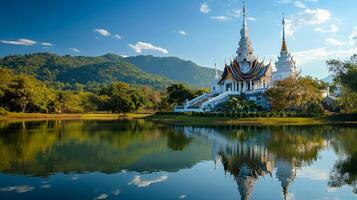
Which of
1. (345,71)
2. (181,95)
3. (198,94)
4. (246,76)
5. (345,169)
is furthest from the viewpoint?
(198,94)

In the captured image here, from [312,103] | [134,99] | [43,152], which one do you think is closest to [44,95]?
[134,99]

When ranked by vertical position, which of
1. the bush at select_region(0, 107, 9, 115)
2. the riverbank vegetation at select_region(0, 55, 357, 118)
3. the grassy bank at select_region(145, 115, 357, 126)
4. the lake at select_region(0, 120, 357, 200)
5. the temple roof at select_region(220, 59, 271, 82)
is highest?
the temple roof at select_region(220, 59, 271, 82)

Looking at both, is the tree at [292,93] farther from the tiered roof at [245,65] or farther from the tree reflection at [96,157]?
the tree reflection at [96,157]

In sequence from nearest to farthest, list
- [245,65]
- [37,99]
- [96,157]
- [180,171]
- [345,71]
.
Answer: [180,171] → [96,157] → [345,71] → [245,65] → [37,99]

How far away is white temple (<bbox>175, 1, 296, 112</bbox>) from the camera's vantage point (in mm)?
56250

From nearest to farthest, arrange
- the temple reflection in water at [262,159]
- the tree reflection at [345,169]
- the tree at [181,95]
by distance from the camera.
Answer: the tree reflection at [345,169] → the temple reflection in water at [262,159] → the tree at [181,95]

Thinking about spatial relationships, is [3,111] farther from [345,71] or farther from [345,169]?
[345,169]

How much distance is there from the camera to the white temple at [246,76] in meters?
56.2

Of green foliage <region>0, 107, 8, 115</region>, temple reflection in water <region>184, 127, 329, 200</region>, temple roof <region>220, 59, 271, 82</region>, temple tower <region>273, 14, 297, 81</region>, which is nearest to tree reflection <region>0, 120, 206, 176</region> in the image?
temple reflection in water <region>184, 127, 329, 200</region>

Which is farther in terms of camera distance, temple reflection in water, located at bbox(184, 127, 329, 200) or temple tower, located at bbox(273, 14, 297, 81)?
temple tower, located at bbox(273, 14, 297, 81)

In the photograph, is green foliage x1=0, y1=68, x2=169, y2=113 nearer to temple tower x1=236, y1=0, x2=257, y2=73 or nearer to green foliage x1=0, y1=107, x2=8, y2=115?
green foliage x1=0, y1=107, x2=8, y2=115

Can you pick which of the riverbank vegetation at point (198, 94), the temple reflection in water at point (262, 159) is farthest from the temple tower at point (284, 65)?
the temple reflection in water at point (262, 159)

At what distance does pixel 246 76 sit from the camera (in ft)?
200

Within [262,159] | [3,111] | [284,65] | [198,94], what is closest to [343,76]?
[284,65]
